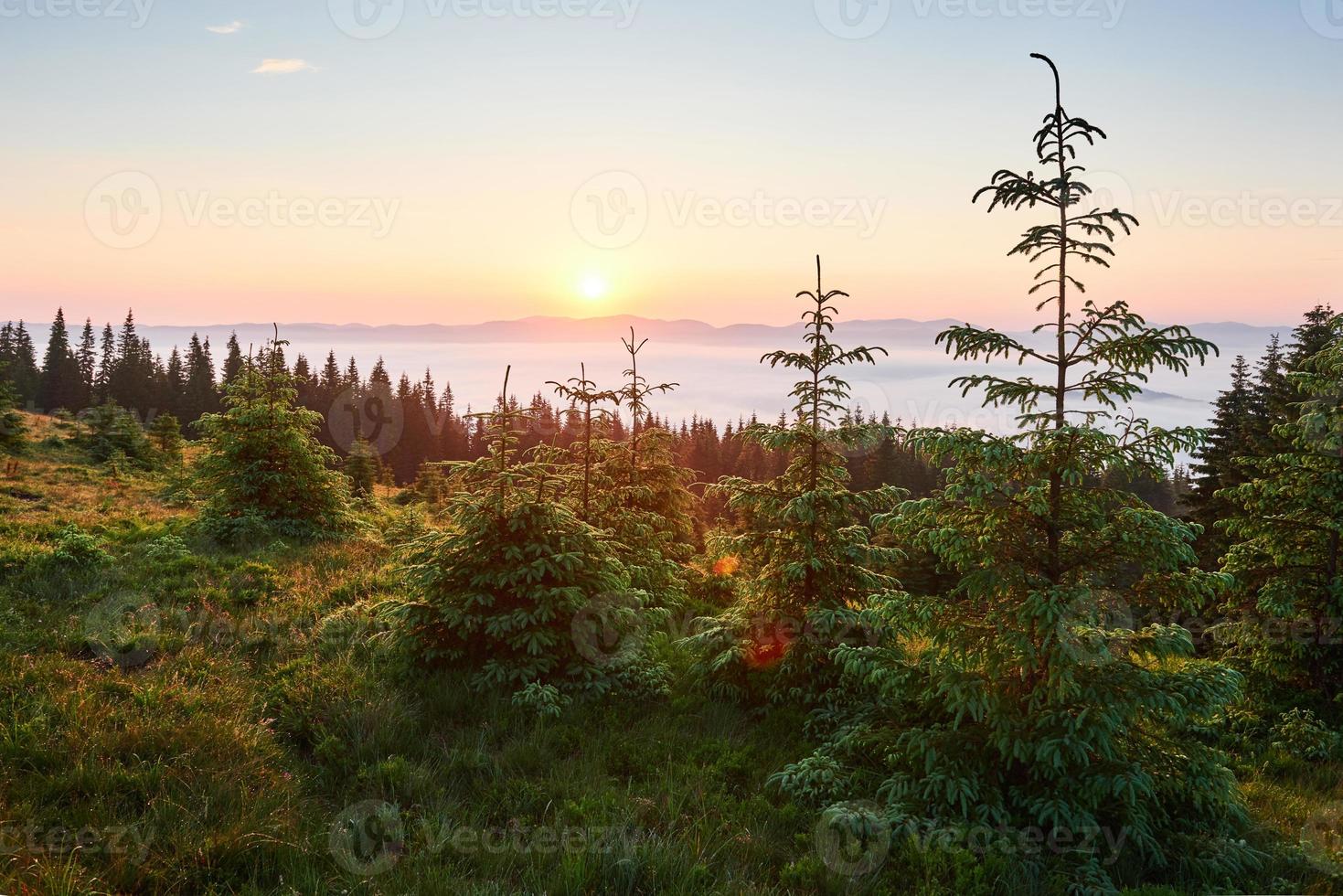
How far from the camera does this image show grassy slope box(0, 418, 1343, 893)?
531 cm

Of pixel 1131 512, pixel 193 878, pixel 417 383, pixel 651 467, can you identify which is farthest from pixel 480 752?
pixel 417 383

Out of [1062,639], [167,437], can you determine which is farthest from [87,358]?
[1062,639]

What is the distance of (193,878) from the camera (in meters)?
5.05

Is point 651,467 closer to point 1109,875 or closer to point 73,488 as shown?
point 1109,875

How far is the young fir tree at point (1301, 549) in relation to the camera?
10.5 meters

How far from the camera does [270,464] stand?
61.6ft

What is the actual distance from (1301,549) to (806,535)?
8589 mm

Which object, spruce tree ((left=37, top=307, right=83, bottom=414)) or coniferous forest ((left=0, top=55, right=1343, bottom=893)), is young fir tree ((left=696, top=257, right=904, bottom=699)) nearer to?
coniferous forest ((left=0, top=55, right=1343, bottom=893))

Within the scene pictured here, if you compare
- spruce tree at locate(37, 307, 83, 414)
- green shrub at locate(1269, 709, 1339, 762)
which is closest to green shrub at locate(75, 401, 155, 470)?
green shrub at locate(1269, 709, 1339, 762)

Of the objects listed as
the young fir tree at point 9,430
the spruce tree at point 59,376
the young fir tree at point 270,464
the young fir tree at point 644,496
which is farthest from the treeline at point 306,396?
the young fir tree at point 644,496

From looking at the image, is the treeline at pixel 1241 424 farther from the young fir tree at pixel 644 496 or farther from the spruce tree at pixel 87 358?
the spruce tree at pixel 87 358

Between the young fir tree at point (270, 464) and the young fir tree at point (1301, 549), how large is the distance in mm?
20120

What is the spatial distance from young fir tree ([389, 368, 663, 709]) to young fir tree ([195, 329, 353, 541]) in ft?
33.7

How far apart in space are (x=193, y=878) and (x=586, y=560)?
552cm
